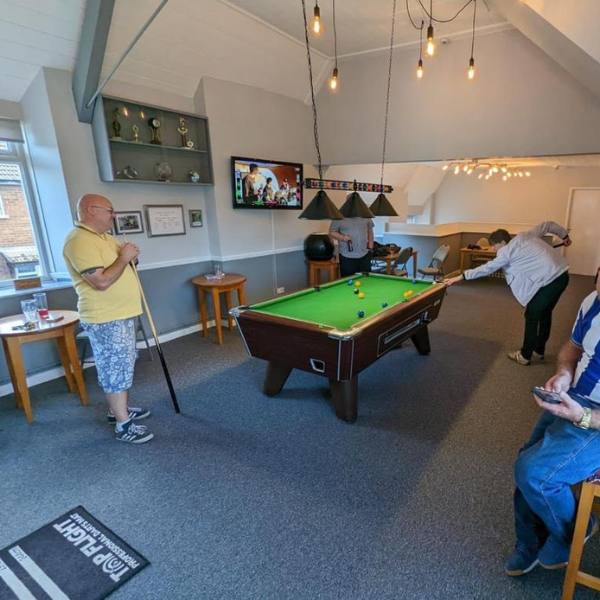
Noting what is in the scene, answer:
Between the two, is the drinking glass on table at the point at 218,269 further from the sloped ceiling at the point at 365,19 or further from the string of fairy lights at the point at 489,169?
the string of fairy lights at the point at 489,169

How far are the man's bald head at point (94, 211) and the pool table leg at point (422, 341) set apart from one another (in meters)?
2.92

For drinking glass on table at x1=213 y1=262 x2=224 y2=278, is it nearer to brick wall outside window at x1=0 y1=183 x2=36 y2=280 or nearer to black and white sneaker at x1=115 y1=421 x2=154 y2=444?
brick wall outside window at x1=0 y1=183 x2=36 y2=280

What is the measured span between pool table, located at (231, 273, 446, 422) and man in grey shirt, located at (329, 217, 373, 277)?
1.58 meters

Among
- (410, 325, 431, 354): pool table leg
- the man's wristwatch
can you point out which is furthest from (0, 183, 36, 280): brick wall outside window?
the man's wristwatch

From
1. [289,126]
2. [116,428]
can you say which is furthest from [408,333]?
[289,126]

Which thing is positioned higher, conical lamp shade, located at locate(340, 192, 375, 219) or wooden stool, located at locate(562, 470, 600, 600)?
conical lamp shade, located at locate(340, 192, 375, 219)

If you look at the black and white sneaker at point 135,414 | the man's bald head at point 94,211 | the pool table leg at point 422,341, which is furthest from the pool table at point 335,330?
the man's bald head at point 94,211

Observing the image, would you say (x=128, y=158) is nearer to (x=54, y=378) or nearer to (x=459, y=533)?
(x=54, y=378)

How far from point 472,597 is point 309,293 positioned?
8.12 ft

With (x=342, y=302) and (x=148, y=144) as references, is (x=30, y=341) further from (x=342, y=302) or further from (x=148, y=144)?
(x=342, y=302)

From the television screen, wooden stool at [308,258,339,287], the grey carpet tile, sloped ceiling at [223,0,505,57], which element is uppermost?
sloped ceiling at [223,0,505,57]

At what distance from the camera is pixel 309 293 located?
11.6 ft

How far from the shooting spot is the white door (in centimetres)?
783

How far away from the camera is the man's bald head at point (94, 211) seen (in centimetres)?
220
